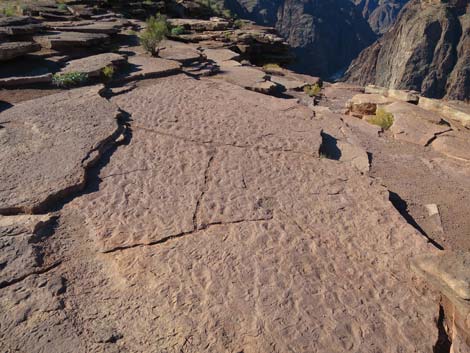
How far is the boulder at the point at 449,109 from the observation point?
611 cm

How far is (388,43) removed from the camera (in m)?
59.0

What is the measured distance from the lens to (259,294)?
2.29 m

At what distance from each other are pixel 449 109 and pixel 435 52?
2115 inches

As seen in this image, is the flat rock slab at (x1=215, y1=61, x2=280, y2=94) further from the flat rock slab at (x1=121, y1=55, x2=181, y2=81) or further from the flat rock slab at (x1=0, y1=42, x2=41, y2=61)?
the flat rock slab at (x1=0, y1=42, x2=41, y2=61)

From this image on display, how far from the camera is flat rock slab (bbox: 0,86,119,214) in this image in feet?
9.60

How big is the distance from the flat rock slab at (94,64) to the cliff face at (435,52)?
51299 millimetres

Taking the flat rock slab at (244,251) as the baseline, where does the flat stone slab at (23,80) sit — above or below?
above

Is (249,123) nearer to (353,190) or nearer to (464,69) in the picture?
(353,190)

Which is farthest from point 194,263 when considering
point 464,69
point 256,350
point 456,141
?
point 464,69

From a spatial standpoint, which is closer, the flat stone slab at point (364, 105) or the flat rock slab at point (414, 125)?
the flat rock slab at point (414, 125)

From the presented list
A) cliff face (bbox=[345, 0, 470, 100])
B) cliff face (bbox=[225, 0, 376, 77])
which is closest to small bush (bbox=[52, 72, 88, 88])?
cliff face (bbox=[345, 0, 470, 100])

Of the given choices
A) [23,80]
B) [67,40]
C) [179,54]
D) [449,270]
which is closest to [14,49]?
[23,80]

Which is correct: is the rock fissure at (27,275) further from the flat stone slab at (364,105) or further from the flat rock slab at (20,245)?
the flat stone slab at (364,105)

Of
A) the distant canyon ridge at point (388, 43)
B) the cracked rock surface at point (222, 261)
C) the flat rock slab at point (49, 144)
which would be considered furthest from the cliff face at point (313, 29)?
the cracked rock surface at point (222, 261)
